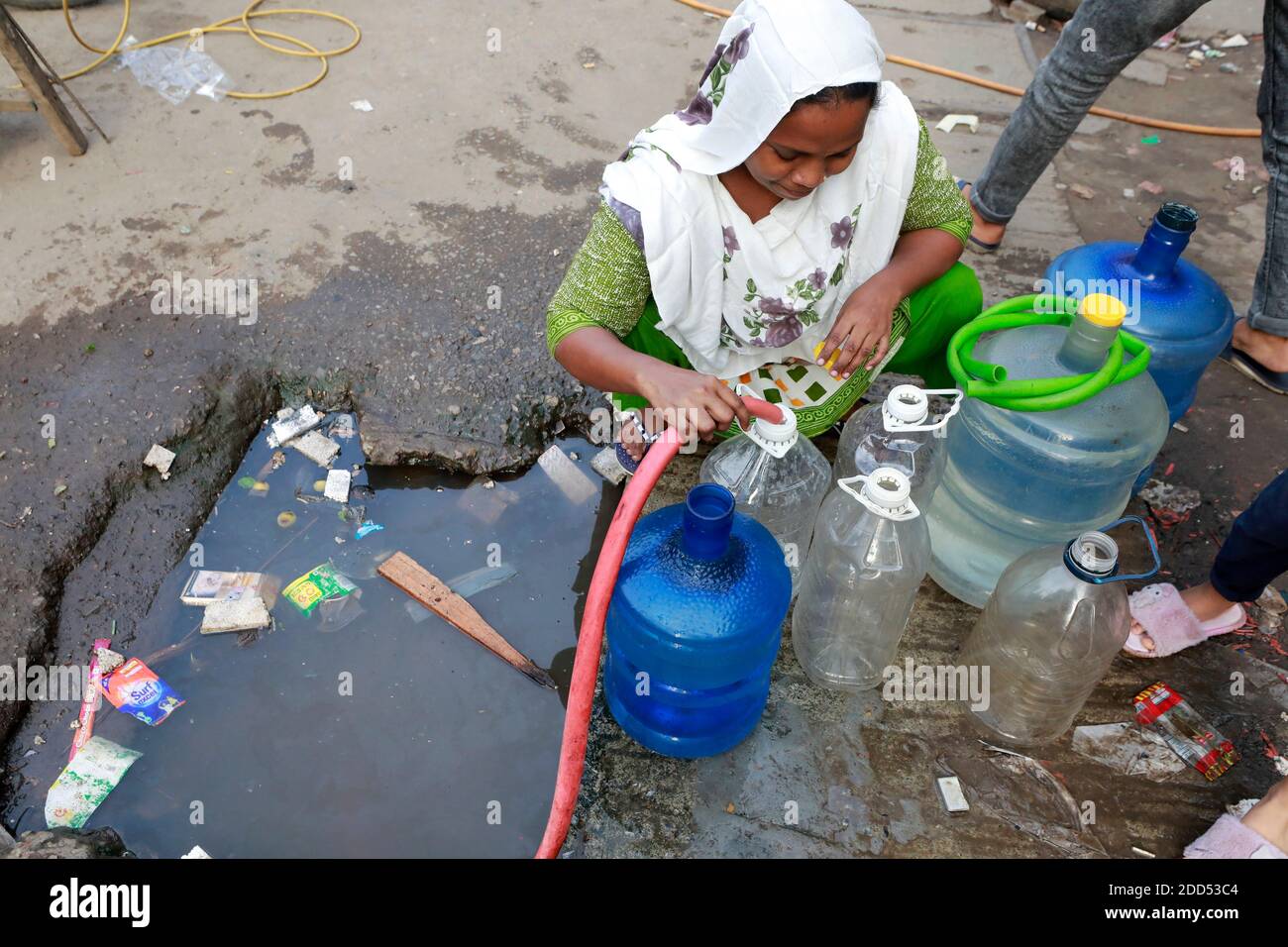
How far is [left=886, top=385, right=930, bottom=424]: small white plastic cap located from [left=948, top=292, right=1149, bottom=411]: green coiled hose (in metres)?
0.26

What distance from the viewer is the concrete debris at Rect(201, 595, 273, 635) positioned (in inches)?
94.1

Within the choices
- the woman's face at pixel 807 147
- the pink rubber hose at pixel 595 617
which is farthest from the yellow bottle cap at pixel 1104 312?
the pink rubber hose at pixel 595 617

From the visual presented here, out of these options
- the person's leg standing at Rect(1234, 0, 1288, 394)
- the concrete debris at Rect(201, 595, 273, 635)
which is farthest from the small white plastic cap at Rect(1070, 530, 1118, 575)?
the concrete debris at Rect(201, 595, 273, 635)

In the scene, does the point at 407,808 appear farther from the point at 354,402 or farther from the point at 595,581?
the point at 354,402

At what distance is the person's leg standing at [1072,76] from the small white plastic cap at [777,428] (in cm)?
207

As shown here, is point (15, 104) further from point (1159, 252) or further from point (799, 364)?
point (1159, 252)

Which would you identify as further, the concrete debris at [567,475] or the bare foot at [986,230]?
the bare foot at [986,230]

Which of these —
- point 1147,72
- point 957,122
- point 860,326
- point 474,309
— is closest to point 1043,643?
point 860,326

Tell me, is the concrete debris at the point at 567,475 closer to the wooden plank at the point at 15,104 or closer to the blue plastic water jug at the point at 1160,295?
the blue plastic water jug at the point at 1160,295

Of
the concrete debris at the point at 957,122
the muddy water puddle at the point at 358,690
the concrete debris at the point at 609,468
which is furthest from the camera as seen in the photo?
the concrete debris at the point at 957,122

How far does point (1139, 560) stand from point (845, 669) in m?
1.10

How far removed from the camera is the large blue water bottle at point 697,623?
1.79m

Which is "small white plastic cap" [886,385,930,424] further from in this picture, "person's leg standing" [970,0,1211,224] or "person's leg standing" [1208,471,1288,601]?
"person's leg standing" [970,0,1211,224]
